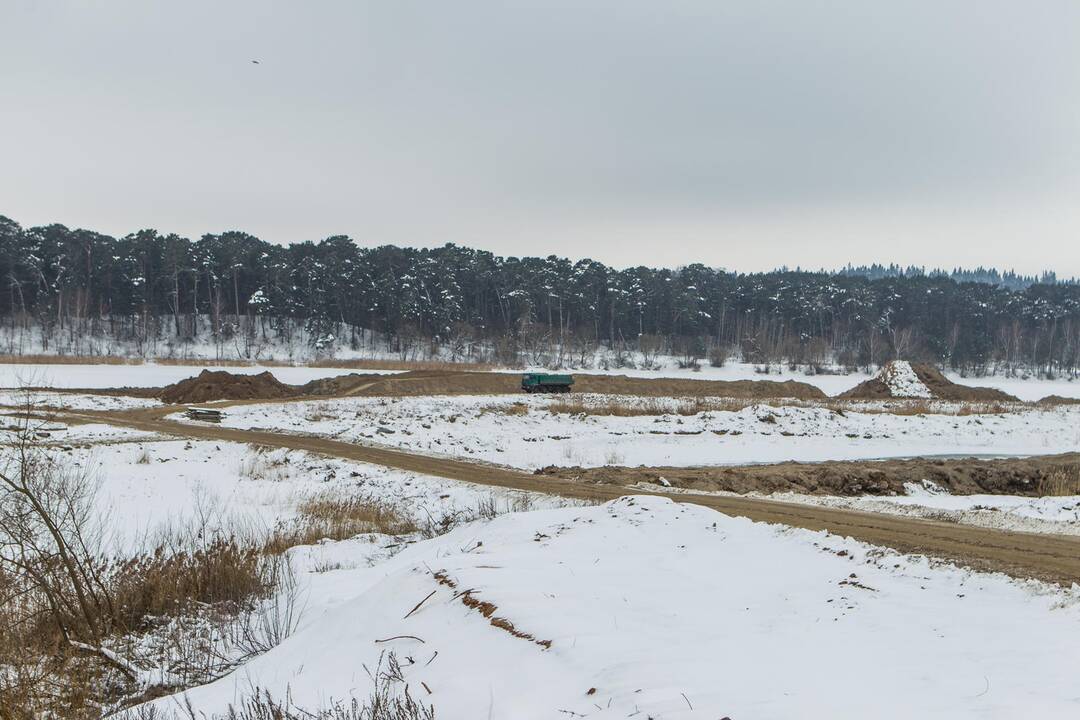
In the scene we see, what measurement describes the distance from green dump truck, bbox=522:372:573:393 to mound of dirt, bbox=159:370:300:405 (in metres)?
15.1

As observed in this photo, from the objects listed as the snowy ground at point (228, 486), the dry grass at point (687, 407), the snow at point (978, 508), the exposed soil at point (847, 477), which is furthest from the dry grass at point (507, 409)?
the snow at point (978, 508)

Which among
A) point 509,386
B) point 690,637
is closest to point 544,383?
point 509,386

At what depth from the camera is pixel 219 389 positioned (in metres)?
42.7

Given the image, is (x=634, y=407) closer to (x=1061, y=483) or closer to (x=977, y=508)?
(x=1061, y=483)

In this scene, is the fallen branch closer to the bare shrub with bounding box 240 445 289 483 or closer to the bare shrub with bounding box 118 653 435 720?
the bare shrub with bounding box 118 653 435 720

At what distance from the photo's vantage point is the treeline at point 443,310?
8262 centimetres

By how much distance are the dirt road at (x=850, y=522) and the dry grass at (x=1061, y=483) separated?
779 cm

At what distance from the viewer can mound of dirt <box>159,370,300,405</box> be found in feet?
138

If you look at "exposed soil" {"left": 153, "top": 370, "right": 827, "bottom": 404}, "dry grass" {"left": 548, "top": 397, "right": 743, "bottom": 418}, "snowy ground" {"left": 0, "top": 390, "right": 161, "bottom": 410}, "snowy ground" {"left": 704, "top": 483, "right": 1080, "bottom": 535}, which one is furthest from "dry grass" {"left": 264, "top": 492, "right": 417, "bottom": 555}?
"exposed soil" {"left": 153, "top": 370, "right": 827, "bottom": 404}

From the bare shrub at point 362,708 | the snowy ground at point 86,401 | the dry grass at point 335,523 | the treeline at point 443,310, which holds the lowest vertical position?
the dry grass at point 335,523

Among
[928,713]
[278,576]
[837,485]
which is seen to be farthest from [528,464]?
[928,713]

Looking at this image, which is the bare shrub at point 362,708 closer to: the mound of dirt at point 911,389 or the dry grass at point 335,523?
the dry grass at point 335,523

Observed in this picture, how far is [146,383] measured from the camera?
51.2m

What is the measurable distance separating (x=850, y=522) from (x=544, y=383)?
34752 mm
